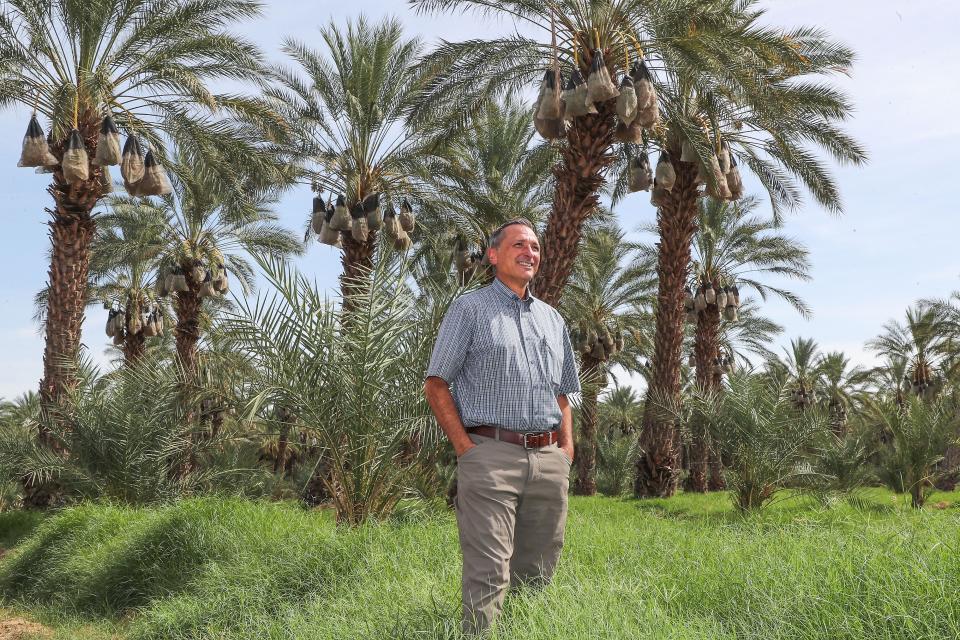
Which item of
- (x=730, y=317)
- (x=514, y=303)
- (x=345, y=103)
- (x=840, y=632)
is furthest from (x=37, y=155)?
(x=730, y=317)

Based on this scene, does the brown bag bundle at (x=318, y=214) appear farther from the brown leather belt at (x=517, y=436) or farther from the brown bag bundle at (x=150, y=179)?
the brown leather belt at (x=517, y=436)

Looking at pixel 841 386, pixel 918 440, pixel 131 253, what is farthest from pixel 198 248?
pixel 841 386

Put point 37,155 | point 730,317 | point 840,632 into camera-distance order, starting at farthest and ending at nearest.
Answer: point 730,317 < point 37,155 < point 840,632

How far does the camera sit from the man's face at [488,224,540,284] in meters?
3.85

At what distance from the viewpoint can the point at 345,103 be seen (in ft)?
52.7

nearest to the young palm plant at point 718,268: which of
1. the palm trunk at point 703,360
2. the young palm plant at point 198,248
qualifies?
the palm trunk at point 703,360

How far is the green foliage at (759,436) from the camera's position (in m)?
12.6

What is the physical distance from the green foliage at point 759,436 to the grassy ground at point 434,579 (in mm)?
4407

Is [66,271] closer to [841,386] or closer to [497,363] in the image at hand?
[497,363]

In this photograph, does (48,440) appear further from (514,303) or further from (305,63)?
(514,303)

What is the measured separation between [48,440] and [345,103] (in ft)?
27.0

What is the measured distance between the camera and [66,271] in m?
13.4

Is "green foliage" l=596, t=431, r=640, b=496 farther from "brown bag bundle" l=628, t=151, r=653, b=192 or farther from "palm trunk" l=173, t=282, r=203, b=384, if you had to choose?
"brown bag bundle" l=628, t=151, r=653, b=192

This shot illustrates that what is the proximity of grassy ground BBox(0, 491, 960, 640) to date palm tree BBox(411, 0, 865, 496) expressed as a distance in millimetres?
5167
